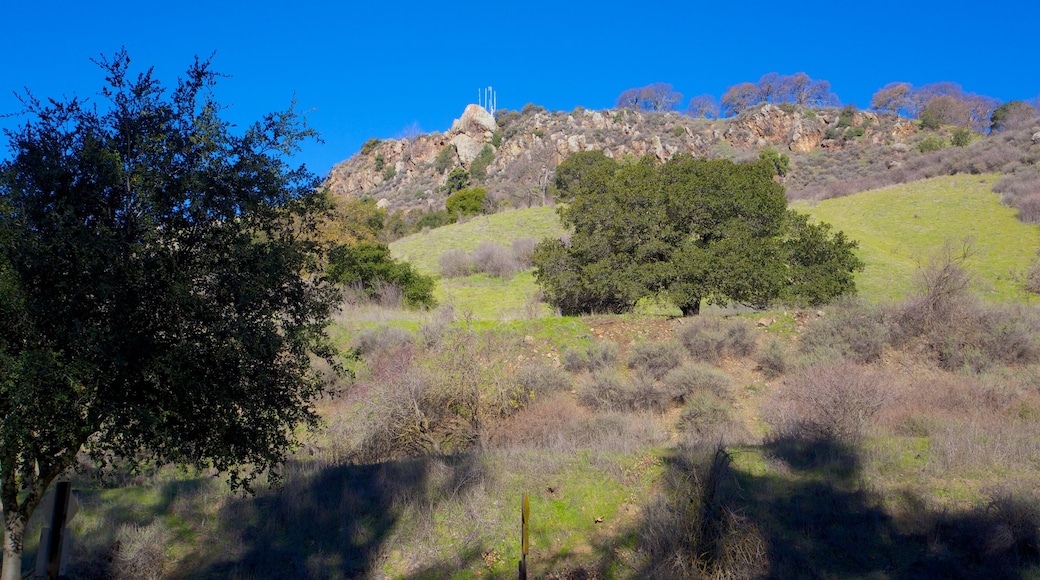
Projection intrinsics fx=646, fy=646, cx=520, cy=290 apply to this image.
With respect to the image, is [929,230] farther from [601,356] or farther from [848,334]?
[601,356]

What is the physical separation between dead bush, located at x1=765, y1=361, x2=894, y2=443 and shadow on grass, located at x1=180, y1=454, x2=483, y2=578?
6006 mm

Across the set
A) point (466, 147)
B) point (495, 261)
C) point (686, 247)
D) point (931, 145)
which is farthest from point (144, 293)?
point (466, 147)

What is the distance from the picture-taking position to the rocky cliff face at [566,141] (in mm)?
67938

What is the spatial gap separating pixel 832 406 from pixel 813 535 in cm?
468

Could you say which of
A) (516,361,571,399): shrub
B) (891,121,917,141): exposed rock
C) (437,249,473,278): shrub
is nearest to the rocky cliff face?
(891,121,917,141): exposed rock

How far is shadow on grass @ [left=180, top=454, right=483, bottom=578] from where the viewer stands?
8352 mm

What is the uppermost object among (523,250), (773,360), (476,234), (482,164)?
(482,164)

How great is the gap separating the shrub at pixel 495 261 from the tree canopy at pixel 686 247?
1024 cm

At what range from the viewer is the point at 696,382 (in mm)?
15562

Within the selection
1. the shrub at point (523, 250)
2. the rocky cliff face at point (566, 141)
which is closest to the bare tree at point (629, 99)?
the rocky cliff face at point (566, 141)

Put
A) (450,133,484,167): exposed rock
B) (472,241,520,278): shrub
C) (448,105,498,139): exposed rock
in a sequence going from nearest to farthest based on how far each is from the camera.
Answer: (472,241,520,278): shrub → (450,133,484,167): exposed rock → (448,105,498,139): exposed rock

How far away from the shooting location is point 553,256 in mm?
22094

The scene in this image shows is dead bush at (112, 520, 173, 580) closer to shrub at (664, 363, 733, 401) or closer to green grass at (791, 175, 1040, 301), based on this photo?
shrub at (664, 363, 733, 401)

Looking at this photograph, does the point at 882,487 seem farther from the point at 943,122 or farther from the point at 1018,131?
the point at 943,122
